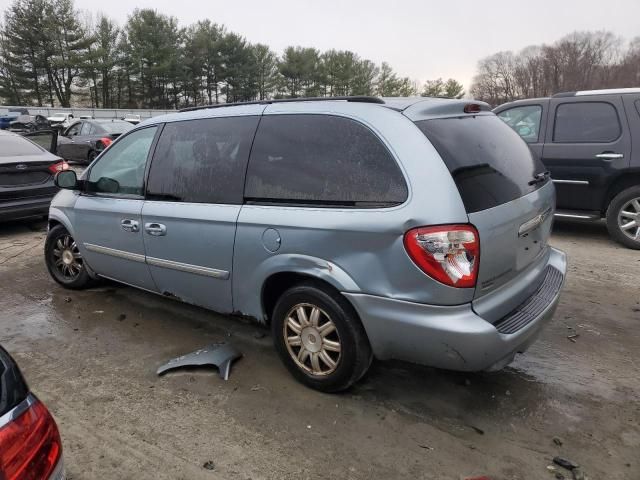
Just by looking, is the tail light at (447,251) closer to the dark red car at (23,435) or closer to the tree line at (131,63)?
the dark red car at (23,435)

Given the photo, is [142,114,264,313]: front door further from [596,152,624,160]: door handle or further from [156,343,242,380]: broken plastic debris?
[596,152,624,160]: door handle

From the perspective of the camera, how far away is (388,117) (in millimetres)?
2674

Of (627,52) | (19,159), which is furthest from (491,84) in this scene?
(19,159)

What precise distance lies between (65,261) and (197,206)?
7.43 ft

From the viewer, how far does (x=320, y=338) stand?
2857 mm

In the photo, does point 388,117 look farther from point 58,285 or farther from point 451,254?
point 58,285

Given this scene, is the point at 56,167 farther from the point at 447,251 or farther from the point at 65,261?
the point at 447,251

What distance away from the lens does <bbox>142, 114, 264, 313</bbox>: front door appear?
10.5 ft

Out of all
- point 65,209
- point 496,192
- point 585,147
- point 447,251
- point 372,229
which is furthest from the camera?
point 585,147

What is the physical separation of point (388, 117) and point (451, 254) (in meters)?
0.83

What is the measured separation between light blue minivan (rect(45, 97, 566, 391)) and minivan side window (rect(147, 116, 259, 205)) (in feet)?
0.03

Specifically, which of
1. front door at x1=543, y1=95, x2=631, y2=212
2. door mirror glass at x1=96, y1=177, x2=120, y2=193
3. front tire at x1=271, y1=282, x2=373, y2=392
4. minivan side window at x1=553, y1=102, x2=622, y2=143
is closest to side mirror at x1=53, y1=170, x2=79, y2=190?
door mirror glass at x1=96, y1=177, x2=120, y2=193

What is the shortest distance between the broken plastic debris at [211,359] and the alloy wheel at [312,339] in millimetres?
520

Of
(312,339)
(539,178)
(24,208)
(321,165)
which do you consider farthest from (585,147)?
(24,208)
